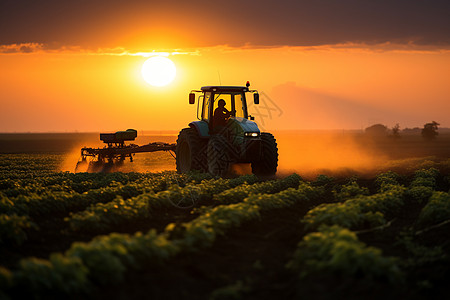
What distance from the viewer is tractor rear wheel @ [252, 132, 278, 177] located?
1775 centimetres

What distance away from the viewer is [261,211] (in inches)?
446

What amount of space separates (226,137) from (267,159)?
1551 millimetres

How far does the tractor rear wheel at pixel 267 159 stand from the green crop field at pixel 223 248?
4.37 m

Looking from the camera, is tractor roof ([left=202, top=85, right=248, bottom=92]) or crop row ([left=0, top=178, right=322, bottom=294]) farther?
tractor roof ([left=202, top=85, right=248, bottom=92])

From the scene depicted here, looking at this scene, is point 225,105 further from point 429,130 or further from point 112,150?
Result: point 429,130

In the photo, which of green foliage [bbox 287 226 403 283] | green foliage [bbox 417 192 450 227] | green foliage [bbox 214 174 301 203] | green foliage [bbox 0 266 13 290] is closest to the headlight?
green foliage [bbox 214 174 301 203]

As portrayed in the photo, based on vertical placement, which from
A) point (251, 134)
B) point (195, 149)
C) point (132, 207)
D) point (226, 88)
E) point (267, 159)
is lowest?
point (132, 207)

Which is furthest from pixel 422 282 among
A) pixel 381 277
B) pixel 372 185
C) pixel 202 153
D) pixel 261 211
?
pixel 202 153

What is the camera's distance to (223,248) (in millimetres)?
8516

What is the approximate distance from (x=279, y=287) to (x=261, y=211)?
4573 mm

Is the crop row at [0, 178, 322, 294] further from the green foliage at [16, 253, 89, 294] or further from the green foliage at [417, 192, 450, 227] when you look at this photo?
the green foliage at [417, 192, 450, 227]

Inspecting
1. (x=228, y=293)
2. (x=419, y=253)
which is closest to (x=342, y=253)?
(x=228, y=293)

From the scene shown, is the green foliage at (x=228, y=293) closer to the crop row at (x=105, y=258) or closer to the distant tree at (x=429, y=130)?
the crop row at (x=105, y=258)

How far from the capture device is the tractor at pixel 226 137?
674 inches
